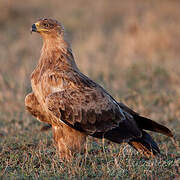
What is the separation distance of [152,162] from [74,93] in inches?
50.9

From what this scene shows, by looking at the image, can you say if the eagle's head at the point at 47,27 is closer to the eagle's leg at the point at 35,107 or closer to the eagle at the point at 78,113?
the eagle at the point at 78,113

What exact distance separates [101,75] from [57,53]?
509 centimetres

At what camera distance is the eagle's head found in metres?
5.89

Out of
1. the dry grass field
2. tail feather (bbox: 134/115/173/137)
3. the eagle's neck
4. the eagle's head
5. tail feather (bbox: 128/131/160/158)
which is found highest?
the eagle's head

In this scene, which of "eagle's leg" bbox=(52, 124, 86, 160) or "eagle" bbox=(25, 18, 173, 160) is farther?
"eagle's leg" bbox=(52, 124, 86, 160)

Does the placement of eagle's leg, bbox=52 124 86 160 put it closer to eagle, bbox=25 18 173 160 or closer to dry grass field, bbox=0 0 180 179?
eagle, bbox=25 18 173 160

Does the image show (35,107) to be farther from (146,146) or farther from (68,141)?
(146,146)

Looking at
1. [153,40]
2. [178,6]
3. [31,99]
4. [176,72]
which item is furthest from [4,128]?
[178,6]

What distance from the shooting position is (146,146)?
5.55m

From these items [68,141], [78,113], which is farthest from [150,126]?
[68,141]

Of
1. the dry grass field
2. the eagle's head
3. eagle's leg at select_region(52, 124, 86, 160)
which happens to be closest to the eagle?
eagle's leg at select_region(52, 124, 86, 160)

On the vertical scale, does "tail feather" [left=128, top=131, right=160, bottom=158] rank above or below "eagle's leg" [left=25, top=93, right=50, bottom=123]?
below

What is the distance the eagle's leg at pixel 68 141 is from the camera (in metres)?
5.48

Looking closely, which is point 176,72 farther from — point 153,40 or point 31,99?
point 31,99
